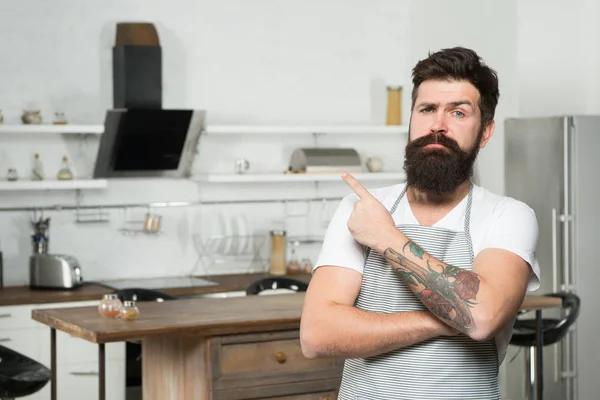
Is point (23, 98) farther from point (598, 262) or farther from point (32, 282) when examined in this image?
point (598, 262)

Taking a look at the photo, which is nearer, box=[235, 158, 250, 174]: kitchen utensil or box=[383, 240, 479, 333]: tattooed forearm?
box=[383, 240, 479, 333]: tattooed forearm

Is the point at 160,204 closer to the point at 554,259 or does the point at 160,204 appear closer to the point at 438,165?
the point at 554,259

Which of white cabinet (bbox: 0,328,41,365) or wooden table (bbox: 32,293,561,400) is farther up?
wooden table (bbox: 32,293,561,400)

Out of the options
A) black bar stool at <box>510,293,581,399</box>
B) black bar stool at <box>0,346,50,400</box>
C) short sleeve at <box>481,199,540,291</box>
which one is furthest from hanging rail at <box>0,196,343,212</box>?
short sleeve at <box>481,199,540,291</box>

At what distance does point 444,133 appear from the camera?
204 centimetres

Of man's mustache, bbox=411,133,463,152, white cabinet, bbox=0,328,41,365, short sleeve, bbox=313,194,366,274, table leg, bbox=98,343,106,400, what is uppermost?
man's mustache, bbox=411,133,463,152

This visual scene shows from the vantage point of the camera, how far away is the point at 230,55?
6.55m

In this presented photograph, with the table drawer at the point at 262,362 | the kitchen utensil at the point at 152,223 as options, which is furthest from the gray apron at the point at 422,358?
the kitchen utensil at the point at 152,223

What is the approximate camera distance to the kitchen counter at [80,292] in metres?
5.39

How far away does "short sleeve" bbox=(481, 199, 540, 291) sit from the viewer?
1983mm

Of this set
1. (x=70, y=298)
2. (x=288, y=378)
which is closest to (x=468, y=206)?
Result: (x=288, y=378)

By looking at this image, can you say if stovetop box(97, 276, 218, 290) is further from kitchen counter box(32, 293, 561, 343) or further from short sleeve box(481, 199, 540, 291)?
short sleeve box(481, 199, 540, 291)

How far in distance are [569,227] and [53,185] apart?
3.04 meters

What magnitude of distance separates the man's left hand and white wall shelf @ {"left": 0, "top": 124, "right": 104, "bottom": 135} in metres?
4.04
